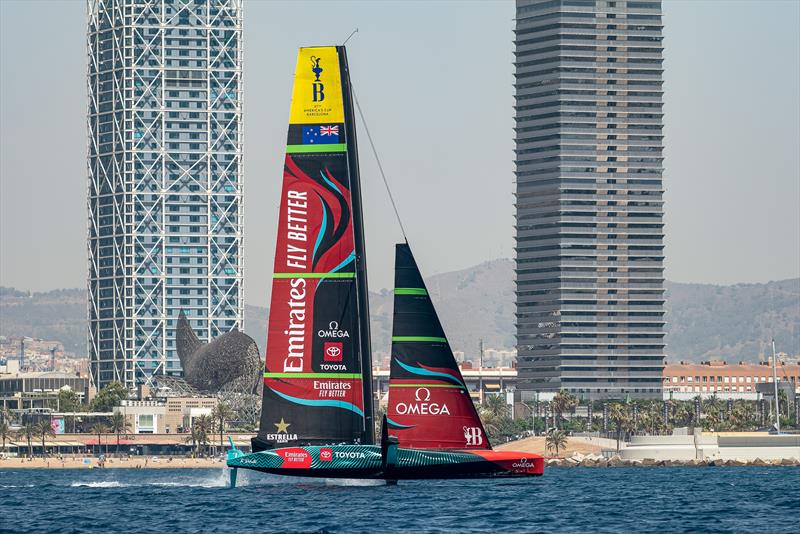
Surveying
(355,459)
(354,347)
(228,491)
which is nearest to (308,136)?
(354,347)

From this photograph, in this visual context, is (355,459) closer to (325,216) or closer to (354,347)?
(354,347)

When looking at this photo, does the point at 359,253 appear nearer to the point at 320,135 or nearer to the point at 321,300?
the point at 321,300

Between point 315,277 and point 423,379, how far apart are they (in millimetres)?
9587

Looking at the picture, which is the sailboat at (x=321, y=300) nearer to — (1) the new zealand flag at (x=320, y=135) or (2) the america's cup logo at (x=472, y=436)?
(1) the new zealand flag at (x=320, y=135)

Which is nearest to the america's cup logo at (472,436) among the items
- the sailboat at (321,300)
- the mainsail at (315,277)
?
the sailboat at (321,300)

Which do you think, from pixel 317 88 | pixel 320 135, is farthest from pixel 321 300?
pixel 317 88

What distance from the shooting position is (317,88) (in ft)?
261

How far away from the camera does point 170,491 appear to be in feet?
320

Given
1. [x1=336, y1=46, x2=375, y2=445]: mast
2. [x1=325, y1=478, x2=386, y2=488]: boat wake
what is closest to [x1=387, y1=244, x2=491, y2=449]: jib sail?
[x1=336, y1=46, x2=375, y2=445]: mast

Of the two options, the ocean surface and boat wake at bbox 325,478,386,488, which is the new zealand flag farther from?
the ocean surface

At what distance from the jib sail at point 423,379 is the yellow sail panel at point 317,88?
9.62 m

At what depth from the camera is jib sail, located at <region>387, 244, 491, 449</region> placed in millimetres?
85188

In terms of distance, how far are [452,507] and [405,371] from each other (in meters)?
12.8

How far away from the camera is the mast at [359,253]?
80.2 m
